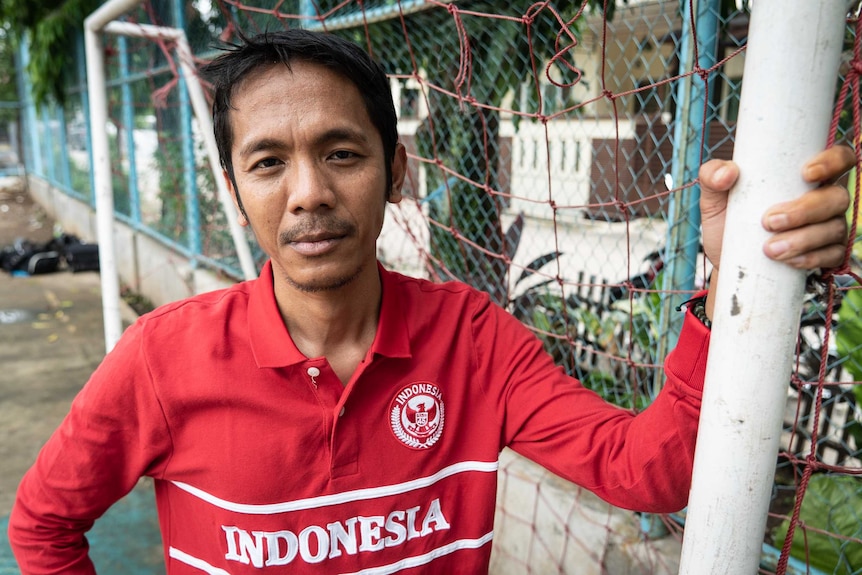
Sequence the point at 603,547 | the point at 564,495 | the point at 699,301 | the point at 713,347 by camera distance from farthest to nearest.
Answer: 1. the point at 564,495
2. the point at 603,547
3. the point at 699,301
4. the point at 713,347

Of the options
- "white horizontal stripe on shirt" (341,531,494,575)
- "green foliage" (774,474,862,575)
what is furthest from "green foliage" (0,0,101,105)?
"green foliage" (774,474,862,575)

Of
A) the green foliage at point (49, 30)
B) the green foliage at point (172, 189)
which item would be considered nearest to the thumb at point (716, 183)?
the green foliage at point (172, 189)

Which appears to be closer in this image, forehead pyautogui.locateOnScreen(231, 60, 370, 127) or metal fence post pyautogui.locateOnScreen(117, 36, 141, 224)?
forehead pyautogui.locateOnScreen(231, 60, 370, 127)

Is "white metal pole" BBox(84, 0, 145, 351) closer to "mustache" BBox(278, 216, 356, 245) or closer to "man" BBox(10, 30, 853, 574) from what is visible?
"man" BBox(10, 30, 853, 574)

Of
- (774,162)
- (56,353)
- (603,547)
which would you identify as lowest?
(56,353)

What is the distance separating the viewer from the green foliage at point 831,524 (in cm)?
166

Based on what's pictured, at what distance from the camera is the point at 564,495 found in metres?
2.03

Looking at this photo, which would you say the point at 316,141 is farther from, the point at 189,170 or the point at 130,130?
the point at 130,130

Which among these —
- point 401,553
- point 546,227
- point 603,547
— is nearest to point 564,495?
point 603,547

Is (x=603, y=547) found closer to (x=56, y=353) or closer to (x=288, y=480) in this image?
(x=288, y=480)

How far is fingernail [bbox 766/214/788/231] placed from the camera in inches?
24.3

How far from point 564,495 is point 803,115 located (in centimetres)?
163

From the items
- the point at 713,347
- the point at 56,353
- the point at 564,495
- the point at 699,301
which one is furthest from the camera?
the point at 56,353

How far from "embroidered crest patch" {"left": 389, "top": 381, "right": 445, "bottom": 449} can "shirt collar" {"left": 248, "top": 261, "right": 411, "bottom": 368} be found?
71 millimetres
